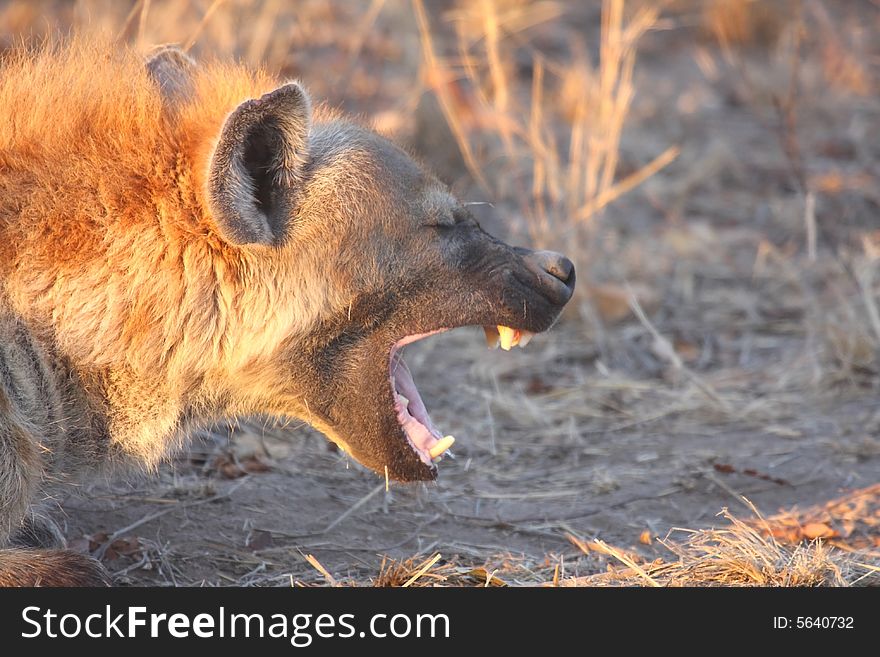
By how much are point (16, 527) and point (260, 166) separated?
945mm

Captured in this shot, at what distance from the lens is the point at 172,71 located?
2.92 metres

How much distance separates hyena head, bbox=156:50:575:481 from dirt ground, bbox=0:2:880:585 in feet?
1.27

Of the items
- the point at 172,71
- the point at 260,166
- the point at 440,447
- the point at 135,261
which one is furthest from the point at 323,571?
the point at 172,71

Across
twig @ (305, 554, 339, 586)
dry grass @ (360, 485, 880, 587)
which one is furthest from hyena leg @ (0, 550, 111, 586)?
dry grass @ (360, 485, 880, 587)

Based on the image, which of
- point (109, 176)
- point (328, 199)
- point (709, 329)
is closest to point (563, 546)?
point (328, 199)

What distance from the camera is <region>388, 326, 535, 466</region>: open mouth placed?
271cm

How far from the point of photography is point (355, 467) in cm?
363

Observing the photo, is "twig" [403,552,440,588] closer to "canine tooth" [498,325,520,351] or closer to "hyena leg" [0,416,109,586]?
"canine tooth" [498,325,520,351]

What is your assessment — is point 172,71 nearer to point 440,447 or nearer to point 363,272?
point 363,272

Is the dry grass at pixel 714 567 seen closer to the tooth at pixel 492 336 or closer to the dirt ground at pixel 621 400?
the dirt ground at pixel 621 400

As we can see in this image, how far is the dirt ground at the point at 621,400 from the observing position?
3.10 m

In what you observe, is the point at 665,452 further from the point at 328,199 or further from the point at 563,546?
the point at 328,199

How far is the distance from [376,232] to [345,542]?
36.3 inches

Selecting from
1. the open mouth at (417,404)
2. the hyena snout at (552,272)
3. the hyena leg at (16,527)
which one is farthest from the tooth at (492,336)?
the hyena leg at (16,527)
